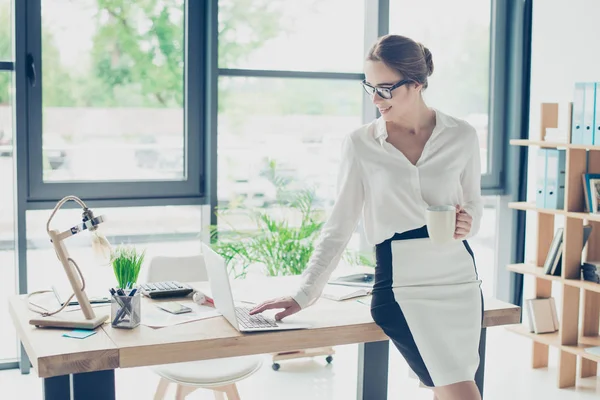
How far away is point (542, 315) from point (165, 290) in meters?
2.43

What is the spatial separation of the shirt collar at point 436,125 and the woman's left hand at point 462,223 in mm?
304

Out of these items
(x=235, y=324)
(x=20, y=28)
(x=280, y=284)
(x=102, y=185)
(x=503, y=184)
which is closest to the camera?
(x=235, y=324)

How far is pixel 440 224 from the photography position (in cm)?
225

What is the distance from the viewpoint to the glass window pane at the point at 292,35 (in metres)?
4.50

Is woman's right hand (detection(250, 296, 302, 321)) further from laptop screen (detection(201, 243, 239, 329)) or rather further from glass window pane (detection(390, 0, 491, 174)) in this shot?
glass window pane (detection(390, 0, 491, 174))

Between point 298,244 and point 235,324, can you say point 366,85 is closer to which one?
point 235,324

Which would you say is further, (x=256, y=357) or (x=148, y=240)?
(x=148, y=240)

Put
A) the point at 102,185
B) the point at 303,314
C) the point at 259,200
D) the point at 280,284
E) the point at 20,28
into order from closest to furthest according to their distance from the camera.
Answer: the point at 303,314 → the point at 280,284 → the point at 20,28 → the point at 102,185 → the point at 259,200

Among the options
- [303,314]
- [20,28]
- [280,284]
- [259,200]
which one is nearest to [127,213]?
[259,200]

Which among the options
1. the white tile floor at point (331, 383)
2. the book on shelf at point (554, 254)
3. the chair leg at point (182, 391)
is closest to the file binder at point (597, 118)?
the book on shelf at point (554, 254)

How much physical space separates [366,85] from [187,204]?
2.26m

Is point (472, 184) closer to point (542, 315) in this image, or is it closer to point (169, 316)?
point (169, 316)

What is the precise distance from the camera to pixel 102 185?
4.29 metres

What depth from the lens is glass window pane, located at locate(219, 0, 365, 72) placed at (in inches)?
177
